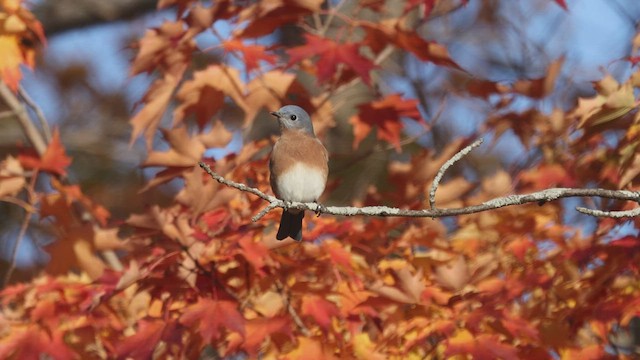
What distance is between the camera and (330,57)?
11.2 ft

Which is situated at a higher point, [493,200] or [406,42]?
[493,200]

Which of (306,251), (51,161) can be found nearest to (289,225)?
(306,251)

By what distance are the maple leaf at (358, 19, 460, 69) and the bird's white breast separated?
826mm

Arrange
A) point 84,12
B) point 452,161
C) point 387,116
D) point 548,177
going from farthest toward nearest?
point 84,12 < point 548,177 < point 387,116 < point 452,161

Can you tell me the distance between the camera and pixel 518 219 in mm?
3729

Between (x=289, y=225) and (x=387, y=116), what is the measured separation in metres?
1.09

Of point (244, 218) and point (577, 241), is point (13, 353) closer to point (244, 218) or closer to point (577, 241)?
point (244, 218)

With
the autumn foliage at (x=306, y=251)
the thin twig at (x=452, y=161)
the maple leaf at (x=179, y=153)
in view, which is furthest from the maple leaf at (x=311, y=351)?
the thin twig at (x=452, y=161)

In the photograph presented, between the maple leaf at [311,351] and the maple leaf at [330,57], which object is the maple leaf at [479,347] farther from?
the maple leaf at [330,57]

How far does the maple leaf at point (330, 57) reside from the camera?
3359mm

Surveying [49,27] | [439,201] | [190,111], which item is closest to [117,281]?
[190,111]

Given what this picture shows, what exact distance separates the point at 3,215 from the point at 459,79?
13.3 ft

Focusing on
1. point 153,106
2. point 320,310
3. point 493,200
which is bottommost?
point 320,310

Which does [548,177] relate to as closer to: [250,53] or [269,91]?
[269,91]
